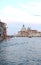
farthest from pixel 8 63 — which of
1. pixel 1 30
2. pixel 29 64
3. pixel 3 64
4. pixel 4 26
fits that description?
pixel 4 26

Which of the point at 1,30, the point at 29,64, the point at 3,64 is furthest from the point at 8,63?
the point at 1,30

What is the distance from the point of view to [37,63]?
103 feet

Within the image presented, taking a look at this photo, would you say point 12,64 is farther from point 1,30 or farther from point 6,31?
point 6,31

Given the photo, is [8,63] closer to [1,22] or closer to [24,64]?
[24,64]

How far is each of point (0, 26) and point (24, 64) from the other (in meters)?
94.0

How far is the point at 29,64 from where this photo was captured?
100 ft

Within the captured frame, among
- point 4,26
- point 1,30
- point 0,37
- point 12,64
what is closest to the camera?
point 12,64

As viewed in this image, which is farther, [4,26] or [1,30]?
[4,26]

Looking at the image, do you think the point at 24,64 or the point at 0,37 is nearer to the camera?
the point at 24,64

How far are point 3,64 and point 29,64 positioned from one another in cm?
363

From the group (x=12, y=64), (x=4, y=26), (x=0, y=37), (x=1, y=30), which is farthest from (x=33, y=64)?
(x=4, y=26)

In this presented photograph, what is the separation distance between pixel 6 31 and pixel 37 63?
10543 centimetres

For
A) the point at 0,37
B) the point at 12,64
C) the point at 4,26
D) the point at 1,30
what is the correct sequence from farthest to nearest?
the point at 4,26 < the point at 1,30 < the point at 0,37 < the point at 12,64

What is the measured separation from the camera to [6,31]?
5354 inches
